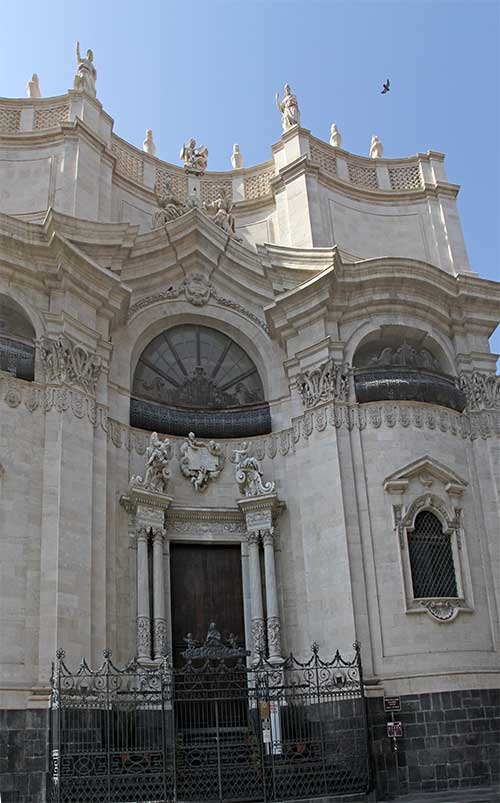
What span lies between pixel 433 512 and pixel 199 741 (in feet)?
24.2

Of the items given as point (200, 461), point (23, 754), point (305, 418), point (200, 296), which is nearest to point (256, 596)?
point (200, 461)

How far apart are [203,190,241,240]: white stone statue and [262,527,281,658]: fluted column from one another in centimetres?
865

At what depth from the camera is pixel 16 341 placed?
1825 cm

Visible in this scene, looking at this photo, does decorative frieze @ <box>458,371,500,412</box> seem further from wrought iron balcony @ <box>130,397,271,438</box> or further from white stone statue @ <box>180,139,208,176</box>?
white stone statue @ <box>180,139,208,176</box>

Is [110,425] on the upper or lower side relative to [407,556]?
upper

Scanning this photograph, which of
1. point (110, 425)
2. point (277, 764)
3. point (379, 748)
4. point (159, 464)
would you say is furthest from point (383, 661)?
point (110, 425)

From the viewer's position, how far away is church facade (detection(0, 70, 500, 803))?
55.5ft

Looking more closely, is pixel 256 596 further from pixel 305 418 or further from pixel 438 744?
pixel 438 744

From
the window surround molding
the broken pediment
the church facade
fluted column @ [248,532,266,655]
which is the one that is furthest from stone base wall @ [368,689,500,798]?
the broken pediment

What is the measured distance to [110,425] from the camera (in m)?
19.5

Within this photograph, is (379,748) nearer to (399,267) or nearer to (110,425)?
(110,425)

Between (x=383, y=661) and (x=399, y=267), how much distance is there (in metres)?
9.73

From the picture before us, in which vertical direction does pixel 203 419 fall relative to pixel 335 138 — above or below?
below

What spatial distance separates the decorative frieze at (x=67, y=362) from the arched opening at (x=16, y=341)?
315mm
